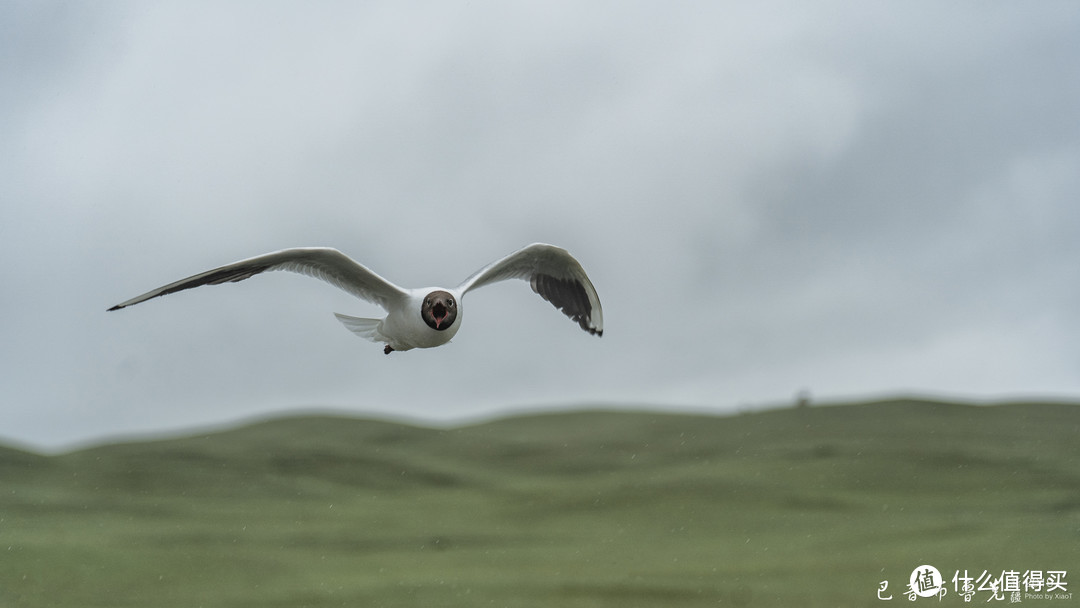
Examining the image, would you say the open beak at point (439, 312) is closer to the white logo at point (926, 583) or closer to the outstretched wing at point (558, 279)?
the outstretched wing at point (558, 279)

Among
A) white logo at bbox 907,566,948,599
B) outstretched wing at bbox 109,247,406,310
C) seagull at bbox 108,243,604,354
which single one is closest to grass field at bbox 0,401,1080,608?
white logo at bbox 907,566,948,599

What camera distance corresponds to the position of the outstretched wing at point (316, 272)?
13.4 metres

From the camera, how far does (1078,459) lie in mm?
62750

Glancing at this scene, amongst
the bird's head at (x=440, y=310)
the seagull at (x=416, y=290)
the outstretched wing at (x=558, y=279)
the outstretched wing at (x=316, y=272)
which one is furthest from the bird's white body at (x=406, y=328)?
the outstretched wing at (x=558, y=279)

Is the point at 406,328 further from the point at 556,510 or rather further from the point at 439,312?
the point at 556,510

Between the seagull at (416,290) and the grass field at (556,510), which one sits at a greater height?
the seagull at (416,290)

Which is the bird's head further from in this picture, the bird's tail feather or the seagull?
the bird's tail feather

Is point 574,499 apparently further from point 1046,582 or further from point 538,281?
point 538,281


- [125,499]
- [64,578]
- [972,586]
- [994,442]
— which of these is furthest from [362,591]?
[994,442]

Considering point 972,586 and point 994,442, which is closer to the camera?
point 972,586

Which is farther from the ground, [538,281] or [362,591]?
[538,281]

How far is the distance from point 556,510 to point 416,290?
1837 inches

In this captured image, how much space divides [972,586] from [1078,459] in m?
28.2

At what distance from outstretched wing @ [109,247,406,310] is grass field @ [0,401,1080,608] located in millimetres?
24988
